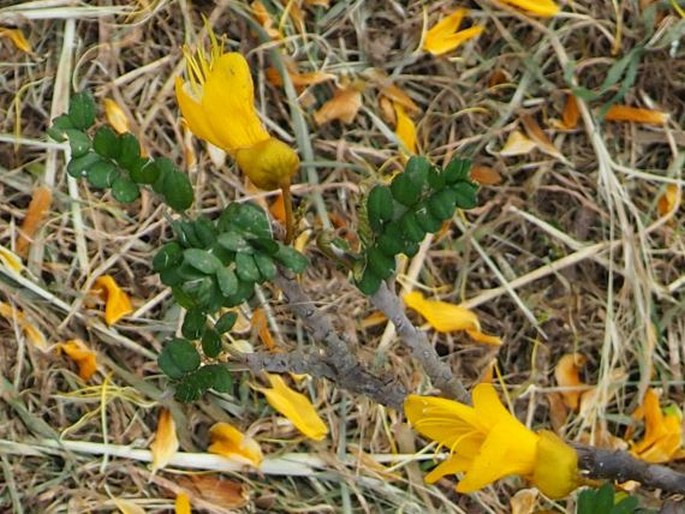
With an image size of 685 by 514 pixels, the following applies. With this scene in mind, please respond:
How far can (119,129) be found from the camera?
125 centimetres

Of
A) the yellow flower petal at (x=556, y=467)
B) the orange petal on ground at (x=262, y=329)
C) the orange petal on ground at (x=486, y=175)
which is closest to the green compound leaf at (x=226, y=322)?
the yellow flower petal at (x=556, y=467)

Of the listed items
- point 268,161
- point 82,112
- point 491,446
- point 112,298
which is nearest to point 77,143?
point 82,112

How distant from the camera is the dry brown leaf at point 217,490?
1.19 metres

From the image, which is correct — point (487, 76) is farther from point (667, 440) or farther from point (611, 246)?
point (667, 440)

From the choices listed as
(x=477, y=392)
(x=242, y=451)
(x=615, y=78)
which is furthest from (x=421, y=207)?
(x=615, y=78)

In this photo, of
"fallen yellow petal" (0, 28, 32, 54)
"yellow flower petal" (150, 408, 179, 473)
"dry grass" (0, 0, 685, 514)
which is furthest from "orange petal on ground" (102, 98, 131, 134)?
"yellow flower petal" (150, 408, 179, 473)

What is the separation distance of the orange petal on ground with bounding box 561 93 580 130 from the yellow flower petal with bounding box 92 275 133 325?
0.58 metres

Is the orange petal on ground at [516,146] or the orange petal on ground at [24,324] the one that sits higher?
the orange petal on ground at [516,146]

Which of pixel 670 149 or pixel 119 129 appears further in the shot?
pixel 670 149

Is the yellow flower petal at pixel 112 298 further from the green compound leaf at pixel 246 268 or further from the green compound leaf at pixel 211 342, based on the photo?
the green compound leaf at pixel 246 268

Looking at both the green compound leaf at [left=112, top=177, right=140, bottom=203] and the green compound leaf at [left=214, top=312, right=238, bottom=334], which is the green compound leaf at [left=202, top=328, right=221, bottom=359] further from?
the green compound leaf at [left=112, top=177, right=140, bottom=203]

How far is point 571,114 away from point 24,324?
71 cm

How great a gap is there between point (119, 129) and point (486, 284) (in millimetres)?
478

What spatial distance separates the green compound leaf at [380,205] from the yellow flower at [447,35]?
0.59 meters
